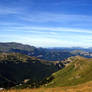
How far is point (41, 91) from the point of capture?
70.0 feet

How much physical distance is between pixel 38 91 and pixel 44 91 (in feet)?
2.93

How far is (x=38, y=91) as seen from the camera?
69.7 ft

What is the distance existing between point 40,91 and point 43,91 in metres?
0.45

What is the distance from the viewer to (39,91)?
70.0ft

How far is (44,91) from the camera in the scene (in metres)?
21.3

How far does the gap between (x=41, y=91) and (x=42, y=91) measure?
0.51 ft

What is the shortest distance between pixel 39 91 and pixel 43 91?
1.96 feet

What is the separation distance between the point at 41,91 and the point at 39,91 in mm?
298

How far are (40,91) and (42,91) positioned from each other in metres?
0.30

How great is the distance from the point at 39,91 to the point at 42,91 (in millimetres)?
448

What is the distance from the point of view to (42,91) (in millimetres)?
21375

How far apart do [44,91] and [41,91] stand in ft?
1.47
